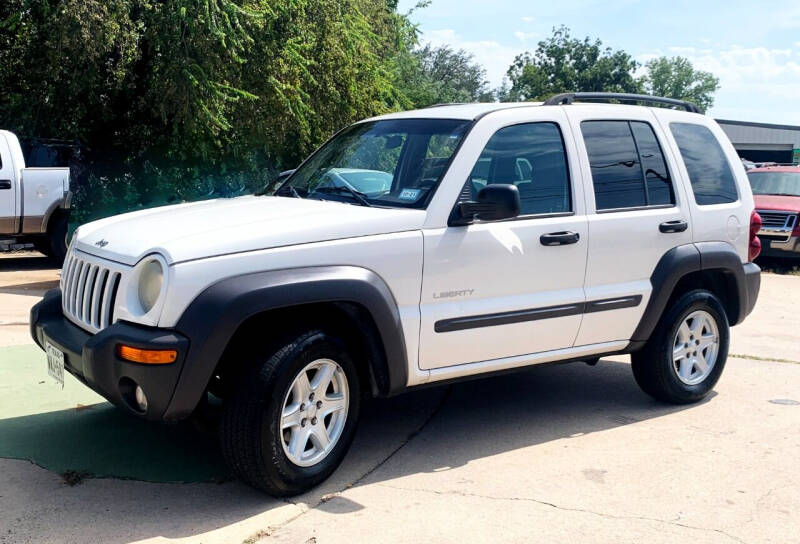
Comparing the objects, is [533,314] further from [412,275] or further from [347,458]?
[347,458]

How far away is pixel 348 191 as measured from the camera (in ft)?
16.5

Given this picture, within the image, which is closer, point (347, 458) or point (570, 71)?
point (347, 458)

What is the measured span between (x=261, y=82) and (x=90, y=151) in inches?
132

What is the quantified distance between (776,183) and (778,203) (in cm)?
141

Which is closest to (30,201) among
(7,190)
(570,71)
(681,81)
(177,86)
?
(7,190)

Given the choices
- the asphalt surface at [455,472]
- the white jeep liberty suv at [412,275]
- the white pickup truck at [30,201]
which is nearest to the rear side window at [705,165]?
the white jeep liberty suv at [412,275]

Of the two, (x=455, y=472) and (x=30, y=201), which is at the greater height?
(x=30, y=201)

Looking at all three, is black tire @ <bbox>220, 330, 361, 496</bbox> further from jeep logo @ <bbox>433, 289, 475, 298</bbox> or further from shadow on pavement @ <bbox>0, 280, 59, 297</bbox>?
shadow on pavement @ <bbox>0, 280, 59, 297</bbox>

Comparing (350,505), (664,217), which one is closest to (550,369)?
(664,217)

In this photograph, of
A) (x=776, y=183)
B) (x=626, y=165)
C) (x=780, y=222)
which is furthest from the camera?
(x=776, y=183)

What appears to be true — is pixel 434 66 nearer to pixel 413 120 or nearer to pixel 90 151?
pixel 90 151

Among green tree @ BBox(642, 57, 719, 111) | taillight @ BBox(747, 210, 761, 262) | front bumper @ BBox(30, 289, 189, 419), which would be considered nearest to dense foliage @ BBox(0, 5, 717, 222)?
taillight @ BBox(747, 210, 761, 262)

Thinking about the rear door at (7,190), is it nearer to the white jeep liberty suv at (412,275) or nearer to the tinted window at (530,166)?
the white jeep liberty suv at (412,275)

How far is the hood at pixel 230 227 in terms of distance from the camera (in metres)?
4.06
